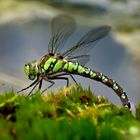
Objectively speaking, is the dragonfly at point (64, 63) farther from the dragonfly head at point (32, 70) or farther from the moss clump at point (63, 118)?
the moss clump at point (63, 118)

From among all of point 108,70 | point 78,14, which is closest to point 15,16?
point 78,14

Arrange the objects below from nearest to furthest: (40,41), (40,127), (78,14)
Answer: (40,127)
(40,41)
(78,14)

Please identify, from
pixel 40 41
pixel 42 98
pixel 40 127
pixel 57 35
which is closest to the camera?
pixel 40 127

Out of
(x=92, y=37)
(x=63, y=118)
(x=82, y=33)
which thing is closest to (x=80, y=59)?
(x=92, y=37)

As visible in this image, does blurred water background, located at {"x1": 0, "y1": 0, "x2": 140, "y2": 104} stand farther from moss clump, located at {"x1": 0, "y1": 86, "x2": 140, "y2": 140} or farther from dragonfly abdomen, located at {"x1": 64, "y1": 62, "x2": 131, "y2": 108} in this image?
moss clump, located at {"x1": 0, "y1": 86, "x2": 140, "y2": 140}

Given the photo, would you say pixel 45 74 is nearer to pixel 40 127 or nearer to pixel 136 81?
pixel 40 127

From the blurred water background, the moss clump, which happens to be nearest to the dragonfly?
the moss clump

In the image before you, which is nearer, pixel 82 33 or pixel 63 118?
pixel 63 118

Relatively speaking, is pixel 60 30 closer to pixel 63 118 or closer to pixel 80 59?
pixel 80 59
